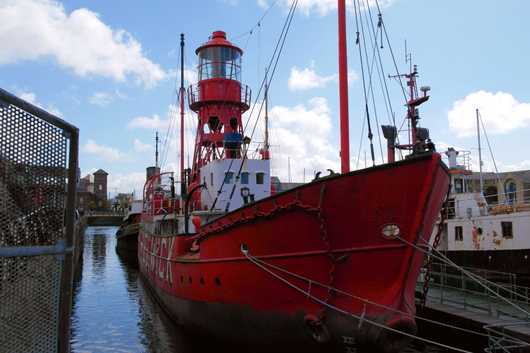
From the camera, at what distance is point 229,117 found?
19.3 meters

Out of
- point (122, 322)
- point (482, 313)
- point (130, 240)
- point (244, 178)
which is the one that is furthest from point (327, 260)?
point (130, 240)

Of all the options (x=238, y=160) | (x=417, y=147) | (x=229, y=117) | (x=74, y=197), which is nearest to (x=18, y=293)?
(x=74, y=197)

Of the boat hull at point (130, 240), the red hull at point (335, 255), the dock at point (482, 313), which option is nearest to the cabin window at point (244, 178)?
the red hull at point (335, 255)

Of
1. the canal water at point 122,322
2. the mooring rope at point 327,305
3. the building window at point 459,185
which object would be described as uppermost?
the building window at point 459,185

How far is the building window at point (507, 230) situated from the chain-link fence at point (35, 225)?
18962 millimetres

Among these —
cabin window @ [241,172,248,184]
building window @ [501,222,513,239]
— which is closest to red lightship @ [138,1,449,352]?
cabin window @ [241,172,248,184]

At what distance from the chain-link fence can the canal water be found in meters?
8.23

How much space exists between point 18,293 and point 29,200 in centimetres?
60

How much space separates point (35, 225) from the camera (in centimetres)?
307

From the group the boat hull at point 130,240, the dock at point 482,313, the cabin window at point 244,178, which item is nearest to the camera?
the dock at point 482,313

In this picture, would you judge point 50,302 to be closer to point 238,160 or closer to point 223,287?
point 223,287

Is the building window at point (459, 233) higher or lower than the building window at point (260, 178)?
lower

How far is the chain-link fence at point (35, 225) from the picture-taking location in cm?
295

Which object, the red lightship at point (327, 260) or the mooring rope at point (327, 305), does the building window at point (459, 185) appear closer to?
the red lightship at point (327, 260)
